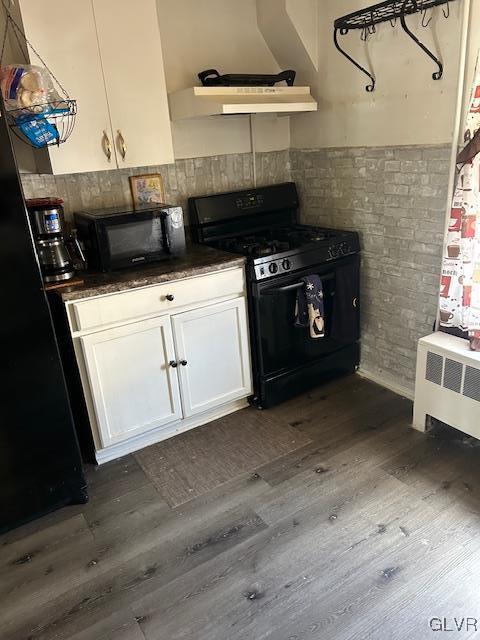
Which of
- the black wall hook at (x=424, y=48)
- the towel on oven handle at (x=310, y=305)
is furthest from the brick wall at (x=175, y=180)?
the black wall hook at (x=424, y=48)

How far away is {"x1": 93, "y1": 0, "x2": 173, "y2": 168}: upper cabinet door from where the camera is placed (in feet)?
7.54

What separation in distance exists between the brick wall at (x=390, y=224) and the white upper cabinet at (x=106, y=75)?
1094 mm

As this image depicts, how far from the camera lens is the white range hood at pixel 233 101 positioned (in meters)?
2.50

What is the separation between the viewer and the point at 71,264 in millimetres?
2283

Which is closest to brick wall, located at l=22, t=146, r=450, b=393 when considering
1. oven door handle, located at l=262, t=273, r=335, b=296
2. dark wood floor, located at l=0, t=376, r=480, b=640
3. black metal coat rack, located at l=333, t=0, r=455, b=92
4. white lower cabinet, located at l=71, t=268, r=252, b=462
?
black metal coat rack, located at l=333, t=0, r=455, b=92

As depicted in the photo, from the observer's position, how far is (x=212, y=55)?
2.87 m

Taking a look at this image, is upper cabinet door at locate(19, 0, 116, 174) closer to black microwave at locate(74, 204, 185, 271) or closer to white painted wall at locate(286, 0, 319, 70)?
black microwave at locate(74, 204, 185, 271)

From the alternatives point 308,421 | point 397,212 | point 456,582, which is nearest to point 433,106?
point 397,212

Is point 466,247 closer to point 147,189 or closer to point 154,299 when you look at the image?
point 154,299

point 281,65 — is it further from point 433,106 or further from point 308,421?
point 308,421

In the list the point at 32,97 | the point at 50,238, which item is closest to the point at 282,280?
the point at 50,238

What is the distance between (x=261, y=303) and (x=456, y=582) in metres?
1.51

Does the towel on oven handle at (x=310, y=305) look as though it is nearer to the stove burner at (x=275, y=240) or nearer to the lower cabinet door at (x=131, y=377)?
the stove burner at (x=275, y=240)

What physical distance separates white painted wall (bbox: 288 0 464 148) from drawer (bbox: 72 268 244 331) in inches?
43.0
